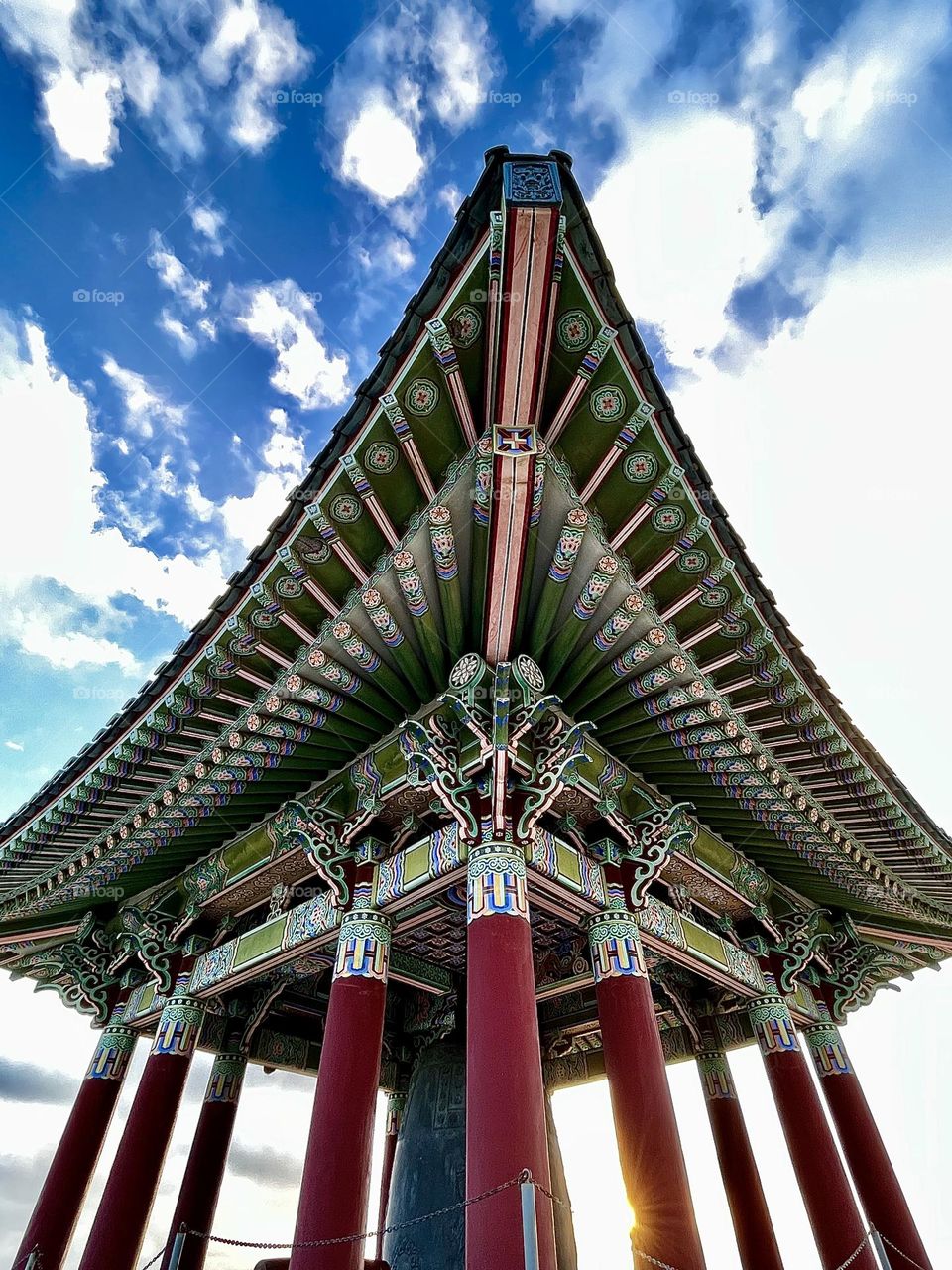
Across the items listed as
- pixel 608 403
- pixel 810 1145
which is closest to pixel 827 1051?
pixel 810 1145

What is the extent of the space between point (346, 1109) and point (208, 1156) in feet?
22.4

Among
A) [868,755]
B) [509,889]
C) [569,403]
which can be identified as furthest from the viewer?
[868,755]

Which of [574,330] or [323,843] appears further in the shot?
[323,843]

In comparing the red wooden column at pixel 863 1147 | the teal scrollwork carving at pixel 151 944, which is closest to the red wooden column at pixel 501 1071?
the teal scrollwork carving at pixel 151 944

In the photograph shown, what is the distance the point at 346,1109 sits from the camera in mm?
6289

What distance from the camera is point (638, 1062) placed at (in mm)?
6602

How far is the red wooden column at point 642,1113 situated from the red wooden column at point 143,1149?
6.07 metres

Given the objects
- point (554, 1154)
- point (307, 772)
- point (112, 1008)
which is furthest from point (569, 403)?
point (112, 1008)

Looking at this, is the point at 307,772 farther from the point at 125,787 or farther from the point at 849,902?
the point at 849,902

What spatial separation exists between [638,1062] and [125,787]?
6.98m

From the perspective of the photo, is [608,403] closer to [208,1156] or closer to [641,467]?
[641,467]

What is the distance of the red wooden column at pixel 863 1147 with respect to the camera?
29.7ft

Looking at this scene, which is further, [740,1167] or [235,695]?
[740,1167]

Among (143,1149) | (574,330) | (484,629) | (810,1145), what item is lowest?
(810,1145)
